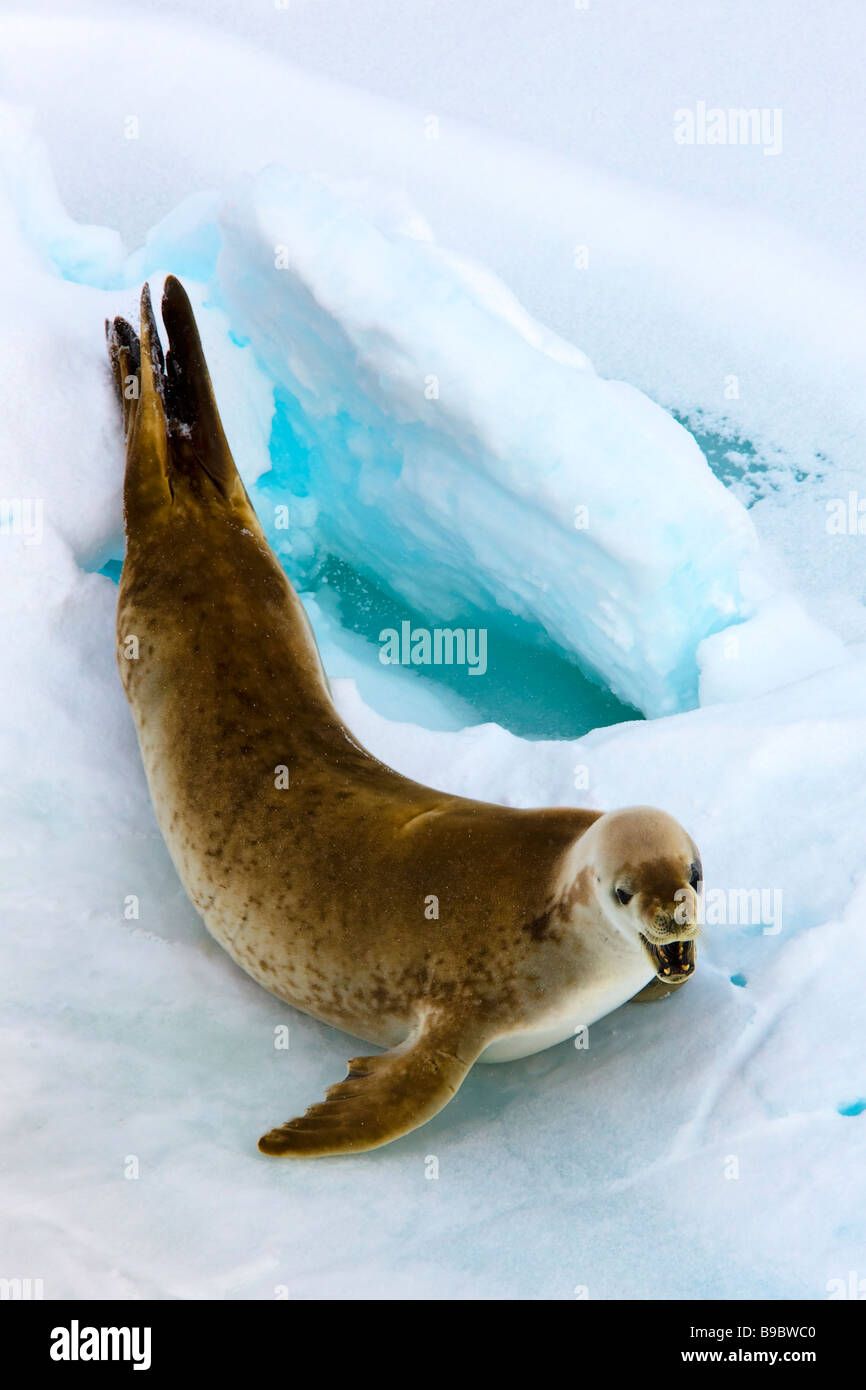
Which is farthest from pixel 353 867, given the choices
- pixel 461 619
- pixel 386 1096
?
pixel 461 619

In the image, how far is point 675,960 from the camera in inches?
79.2

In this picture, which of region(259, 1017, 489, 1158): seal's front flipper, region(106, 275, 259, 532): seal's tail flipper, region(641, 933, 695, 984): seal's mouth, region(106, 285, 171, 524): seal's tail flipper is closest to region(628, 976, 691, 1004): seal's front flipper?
region(259, 1017, 489, 1158): seal's front flipper

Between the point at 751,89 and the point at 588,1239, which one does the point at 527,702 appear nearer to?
the point at 588,1239

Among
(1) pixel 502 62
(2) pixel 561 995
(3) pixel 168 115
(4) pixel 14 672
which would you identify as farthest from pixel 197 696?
(1) pixel 502 62

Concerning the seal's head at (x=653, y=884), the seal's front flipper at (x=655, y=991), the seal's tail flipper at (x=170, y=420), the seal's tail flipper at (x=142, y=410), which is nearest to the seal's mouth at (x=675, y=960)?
the seal's head at (x=653, y=884)

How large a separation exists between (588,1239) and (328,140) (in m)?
5.78

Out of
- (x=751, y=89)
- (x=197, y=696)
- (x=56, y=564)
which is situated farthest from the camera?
(x=751, y=89)

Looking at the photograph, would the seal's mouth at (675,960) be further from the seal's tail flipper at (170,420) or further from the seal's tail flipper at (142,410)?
the seal's tail flipper at (142,410)

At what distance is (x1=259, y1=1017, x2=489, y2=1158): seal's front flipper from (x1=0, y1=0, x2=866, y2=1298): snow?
7 cm

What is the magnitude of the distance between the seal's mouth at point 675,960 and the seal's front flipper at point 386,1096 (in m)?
0.46

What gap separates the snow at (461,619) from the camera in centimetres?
210

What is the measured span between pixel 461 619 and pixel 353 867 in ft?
6.28

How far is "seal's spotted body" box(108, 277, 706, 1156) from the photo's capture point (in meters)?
2.18

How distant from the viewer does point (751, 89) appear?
6.57 m
